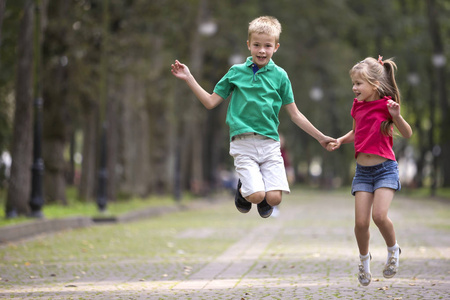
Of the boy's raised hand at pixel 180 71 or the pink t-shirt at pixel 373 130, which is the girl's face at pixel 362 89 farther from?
the boy's raised hand at pixel 180 71

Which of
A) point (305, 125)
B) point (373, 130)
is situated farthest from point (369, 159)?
point (305, 125)

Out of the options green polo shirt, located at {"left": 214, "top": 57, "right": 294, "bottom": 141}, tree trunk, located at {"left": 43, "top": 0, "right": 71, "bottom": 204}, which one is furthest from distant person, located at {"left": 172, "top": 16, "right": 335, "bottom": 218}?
tree trunk, located at {"left": 43, "top": 0, "right": 71, "bottom": 204}

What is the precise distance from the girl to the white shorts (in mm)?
681

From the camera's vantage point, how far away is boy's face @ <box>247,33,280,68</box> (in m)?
7.65

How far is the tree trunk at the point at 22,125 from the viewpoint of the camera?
18453 millimetres

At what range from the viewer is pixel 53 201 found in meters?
24.2

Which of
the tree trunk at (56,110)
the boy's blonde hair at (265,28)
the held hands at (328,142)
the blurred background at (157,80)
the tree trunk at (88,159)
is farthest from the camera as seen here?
the tree trunk at (88,159)

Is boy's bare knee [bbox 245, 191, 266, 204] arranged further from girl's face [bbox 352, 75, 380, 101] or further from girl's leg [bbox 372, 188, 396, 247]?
girl's face [bbox 352, 75, 380, 101]

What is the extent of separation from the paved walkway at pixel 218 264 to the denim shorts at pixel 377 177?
0.93 m

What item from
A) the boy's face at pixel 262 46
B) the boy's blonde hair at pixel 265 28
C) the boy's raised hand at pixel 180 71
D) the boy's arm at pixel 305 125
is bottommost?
the boy's arm at pixel 305 125

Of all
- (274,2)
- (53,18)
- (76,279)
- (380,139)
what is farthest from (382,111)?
(274,2)

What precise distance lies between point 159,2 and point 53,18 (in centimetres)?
460

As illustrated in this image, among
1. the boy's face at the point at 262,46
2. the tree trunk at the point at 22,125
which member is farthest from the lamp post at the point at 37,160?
the boy's face at the point at 262,46

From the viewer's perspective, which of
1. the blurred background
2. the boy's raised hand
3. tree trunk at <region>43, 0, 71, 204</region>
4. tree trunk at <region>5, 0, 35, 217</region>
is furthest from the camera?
tree trunk at <region>43, 0, 71, 204</region>
